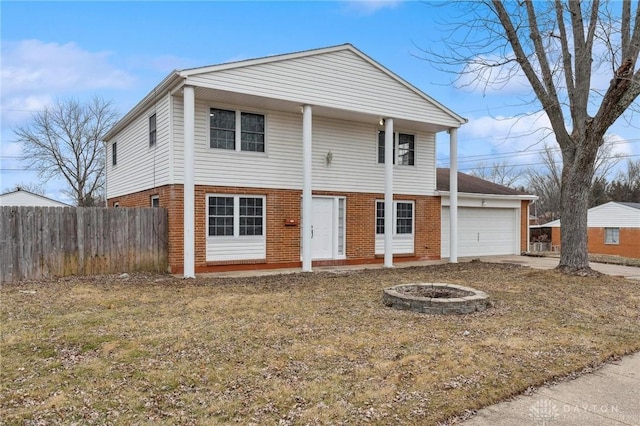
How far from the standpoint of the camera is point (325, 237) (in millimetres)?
13344

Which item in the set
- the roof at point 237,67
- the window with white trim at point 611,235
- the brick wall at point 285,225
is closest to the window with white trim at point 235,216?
the brick wall at point 285,225

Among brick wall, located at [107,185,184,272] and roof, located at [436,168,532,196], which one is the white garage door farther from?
brick wall, located at [107,185,184,272]

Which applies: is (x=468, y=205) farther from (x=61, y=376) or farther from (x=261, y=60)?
(x=61, y=376)

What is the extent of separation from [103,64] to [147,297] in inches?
969

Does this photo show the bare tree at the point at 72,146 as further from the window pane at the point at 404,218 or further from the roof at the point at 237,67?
the window pane at the point at 404,218

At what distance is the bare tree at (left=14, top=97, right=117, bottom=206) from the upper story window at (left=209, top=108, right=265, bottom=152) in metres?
25.2

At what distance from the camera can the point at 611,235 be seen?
32.2m

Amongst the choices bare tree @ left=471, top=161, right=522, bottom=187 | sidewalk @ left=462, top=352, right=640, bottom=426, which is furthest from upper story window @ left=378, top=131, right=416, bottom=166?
bare tree @ left=471, top=161, right=522, bottom=187

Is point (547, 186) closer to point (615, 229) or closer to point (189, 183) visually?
point (615, 229)

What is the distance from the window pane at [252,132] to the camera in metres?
12.1

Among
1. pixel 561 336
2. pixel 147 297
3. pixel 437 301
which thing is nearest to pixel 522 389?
pixel 561 336

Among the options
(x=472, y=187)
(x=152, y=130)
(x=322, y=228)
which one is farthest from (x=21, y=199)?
(x=472, y=187)

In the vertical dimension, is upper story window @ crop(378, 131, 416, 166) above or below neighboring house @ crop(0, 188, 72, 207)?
above

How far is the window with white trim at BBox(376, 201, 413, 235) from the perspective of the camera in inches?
571
